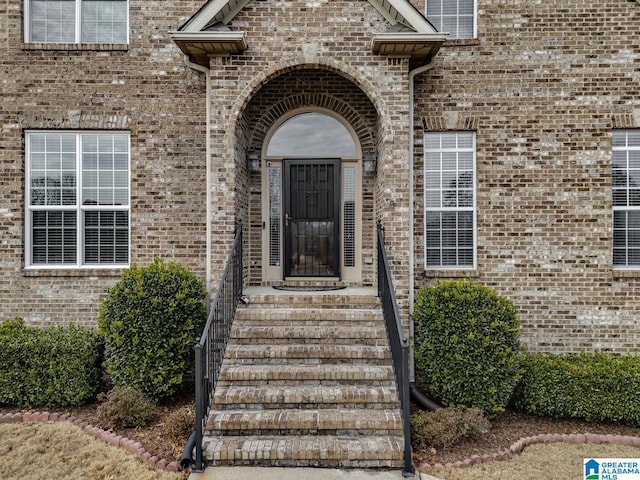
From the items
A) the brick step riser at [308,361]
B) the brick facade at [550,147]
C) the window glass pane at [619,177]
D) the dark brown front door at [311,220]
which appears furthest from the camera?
the dark brown front door at [311,220]

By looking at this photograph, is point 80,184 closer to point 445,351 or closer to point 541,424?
point 445,351

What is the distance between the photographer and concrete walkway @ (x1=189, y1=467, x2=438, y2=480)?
12.5 feet

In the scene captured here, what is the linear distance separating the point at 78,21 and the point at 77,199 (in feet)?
9.47

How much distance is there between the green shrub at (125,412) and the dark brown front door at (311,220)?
2.98 metres

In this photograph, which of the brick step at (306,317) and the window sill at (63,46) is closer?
the brick step at (306,317)

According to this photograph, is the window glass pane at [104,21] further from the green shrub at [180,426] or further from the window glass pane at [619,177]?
the window glass pane at [619,177]

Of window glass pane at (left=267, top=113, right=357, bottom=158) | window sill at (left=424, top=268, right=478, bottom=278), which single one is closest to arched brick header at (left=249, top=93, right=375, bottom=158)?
window glass pane at (left=267, top=113, right=357, bottom=158)

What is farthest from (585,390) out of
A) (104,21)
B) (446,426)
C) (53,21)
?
(53,21)

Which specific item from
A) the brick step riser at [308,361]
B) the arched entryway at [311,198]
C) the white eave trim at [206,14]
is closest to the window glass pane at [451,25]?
the arched entryway at [311,198]

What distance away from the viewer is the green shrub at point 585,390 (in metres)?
5.15

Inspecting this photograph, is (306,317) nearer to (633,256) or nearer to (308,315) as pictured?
(308,315)

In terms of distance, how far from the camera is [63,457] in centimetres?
423

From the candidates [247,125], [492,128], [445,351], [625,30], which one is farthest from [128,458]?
[625,30]

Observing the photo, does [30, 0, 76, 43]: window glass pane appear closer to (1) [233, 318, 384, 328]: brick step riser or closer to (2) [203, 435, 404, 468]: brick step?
(1) [233, 318, 384, 328]: brick step riser
